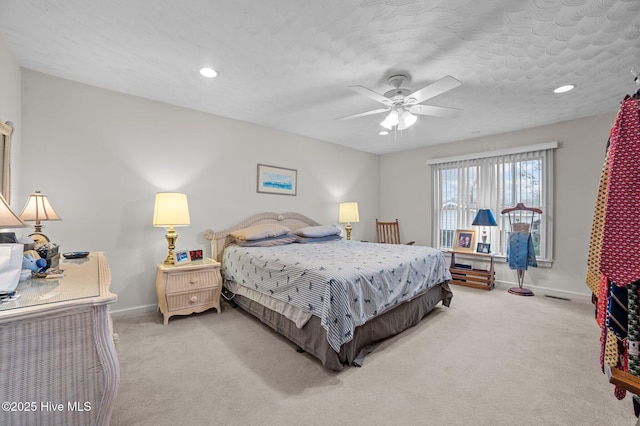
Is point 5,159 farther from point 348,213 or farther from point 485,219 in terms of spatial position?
point 485,219

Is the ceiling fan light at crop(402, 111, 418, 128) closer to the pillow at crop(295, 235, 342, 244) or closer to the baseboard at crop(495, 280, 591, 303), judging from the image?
the pillow at crop(295, 235, 342, 244)

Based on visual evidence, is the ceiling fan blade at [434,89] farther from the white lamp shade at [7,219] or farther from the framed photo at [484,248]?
the framed photo at [484,248]

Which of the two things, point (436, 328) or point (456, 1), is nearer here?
point (456, 1)

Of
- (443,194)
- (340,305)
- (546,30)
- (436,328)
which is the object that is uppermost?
(546,30)

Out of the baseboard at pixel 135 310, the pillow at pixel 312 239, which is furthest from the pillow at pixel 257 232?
the baseboard at pixel 135 310

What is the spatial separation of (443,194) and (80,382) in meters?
5.30

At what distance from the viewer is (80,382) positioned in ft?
3.34

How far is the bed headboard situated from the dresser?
96.9 inches

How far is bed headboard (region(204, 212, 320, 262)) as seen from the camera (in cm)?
359

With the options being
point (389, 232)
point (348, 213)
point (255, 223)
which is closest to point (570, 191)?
point (389, 232)

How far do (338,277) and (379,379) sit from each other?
0.75 metres

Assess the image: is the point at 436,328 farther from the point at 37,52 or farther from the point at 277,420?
the point at 37,52

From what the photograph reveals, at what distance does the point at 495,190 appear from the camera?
451cm

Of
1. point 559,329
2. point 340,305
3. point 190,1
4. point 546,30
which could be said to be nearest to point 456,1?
point 546,30
